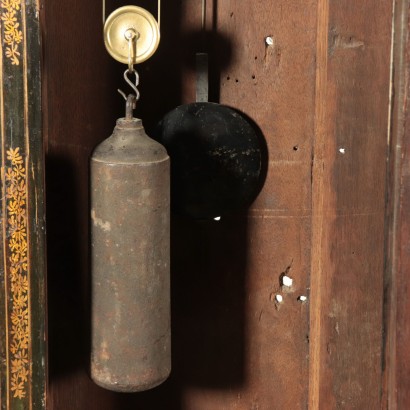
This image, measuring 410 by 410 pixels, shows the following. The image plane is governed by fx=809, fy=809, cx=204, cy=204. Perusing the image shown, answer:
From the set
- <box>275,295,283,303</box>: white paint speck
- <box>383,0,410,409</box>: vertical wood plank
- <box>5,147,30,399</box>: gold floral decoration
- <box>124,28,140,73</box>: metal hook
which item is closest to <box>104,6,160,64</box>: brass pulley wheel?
<box>124,28,140,73</box>: metal hook

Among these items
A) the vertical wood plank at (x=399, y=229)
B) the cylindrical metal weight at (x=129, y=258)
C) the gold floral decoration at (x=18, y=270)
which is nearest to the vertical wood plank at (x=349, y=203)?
the vertical wood plank at (x=399, y=229)

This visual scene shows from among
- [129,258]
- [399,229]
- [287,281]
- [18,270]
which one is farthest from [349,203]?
[18,270]

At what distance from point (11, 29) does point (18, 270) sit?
0.42 meters

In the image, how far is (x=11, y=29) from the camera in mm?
1376

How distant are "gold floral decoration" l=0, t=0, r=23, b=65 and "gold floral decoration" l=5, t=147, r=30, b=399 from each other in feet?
0.54

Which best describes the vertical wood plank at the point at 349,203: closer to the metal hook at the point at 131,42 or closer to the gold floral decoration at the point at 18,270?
the metal hook at the point at 131,42

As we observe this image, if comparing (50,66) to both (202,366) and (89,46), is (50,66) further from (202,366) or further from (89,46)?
(202,366)

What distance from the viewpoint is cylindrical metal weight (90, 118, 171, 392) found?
144 cm

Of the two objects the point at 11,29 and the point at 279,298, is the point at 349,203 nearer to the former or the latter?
the point at 279,298

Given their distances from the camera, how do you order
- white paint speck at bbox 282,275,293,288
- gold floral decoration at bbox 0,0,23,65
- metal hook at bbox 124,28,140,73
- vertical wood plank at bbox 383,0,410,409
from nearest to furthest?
gold floral decoration at bbox 0,0,23,65 < metal hook at bbox 124,28,140,73 < vertical wood plank at bbox 383,0,410,409 < white paint speck at bbox 282,275,293,288

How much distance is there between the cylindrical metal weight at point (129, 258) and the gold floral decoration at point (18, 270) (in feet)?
0.42

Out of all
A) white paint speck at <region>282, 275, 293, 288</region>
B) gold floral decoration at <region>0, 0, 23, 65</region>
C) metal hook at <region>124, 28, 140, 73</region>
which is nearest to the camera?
gold floral decoration at <region>0, 0, 23, 65</region>

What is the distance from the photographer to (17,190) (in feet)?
4.60

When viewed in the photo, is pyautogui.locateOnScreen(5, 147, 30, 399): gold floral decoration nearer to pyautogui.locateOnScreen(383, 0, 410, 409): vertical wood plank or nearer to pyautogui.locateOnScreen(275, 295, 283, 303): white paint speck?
pyautogui.locateOnScreen(275, 295, 283, 303): white paint speck
